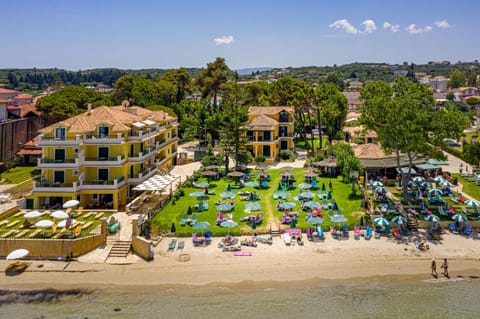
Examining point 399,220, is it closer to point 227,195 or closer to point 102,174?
point 227,195

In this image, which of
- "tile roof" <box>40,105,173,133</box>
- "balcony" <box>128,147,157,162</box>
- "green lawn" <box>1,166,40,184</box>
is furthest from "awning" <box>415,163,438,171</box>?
"green lawn" <box>1,166,40,184</box>

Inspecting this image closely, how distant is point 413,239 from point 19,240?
29648mm

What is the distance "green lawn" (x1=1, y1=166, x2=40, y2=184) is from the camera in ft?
155

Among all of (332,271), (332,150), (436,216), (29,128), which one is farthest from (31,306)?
(29,128)

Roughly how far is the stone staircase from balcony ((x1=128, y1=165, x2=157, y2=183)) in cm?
1031

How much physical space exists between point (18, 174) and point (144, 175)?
2271 cm

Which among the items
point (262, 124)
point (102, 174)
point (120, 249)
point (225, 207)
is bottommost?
point (120, 249)

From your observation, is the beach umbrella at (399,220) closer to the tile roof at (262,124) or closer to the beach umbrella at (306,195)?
the beach umbrella at (306,195)

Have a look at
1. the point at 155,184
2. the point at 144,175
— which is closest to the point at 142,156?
the point at 144,175

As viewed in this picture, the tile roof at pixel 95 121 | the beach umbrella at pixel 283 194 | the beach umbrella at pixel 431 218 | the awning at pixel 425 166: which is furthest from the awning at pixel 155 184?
the awning at pixel 425 166

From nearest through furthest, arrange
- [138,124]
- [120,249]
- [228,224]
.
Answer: [120,249] → [228,224] → [138,124]

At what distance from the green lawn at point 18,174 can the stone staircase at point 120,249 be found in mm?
26344

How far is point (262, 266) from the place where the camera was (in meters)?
25.4

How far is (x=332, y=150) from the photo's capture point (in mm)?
51031
